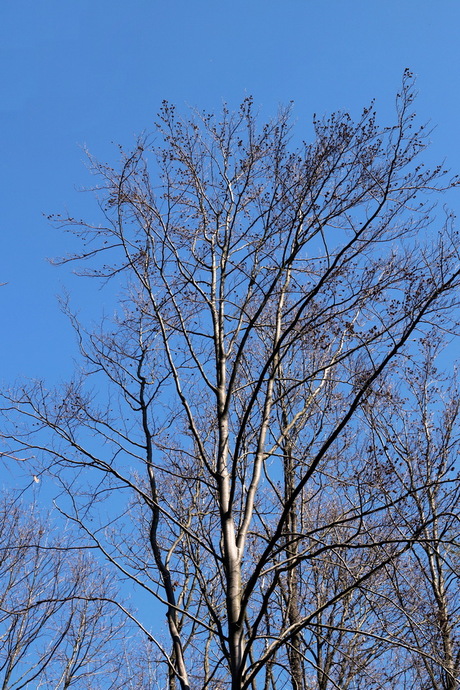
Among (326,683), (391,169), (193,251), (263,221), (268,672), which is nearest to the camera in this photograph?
(391,169)

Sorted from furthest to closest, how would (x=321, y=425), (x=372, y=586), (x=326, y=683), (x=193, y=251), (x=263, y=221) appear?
1. (x=321, y=425)
2. (x=372, y=586)
3. (x=326, y=683)
4. (x=193, y=251)
5. (x=263, y=221)

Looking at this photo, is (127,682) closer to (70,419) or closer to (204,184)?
(70,419)

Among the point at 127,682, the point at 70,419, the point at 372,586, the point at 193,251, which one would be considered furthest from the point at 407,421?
the point at 127,682

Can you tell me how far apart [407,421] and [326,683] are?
383 cm

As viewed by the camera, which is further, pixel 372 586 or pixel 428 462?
pixel 428 462

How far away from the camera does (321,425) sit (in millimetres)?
8492

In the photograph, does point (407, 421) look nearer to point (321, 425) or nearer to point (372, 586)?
point (321, 425)

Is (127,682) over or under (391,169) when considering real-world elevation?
under

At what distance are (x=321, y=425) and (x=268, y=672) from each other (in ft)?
9.46

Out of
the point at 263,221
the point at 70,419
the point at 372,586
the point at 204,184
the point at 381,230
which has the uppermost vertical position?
the point at 204,184

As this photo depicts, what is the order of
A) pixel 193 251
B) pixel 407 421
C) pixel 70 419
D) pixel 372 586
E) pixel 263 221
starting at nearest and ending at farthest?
pixel 70 419, pixel 263 221, pixel 193 251, pixel 372 586, pixel 407 421

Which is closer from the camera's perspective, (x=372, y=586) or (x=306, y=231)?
(x=306, y=231)

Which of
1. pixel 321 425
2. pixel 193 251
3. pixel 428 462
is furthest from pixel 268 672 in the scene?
pixel 193 251

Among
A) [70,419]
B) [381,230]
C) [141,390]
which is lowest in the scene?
[70,419]
